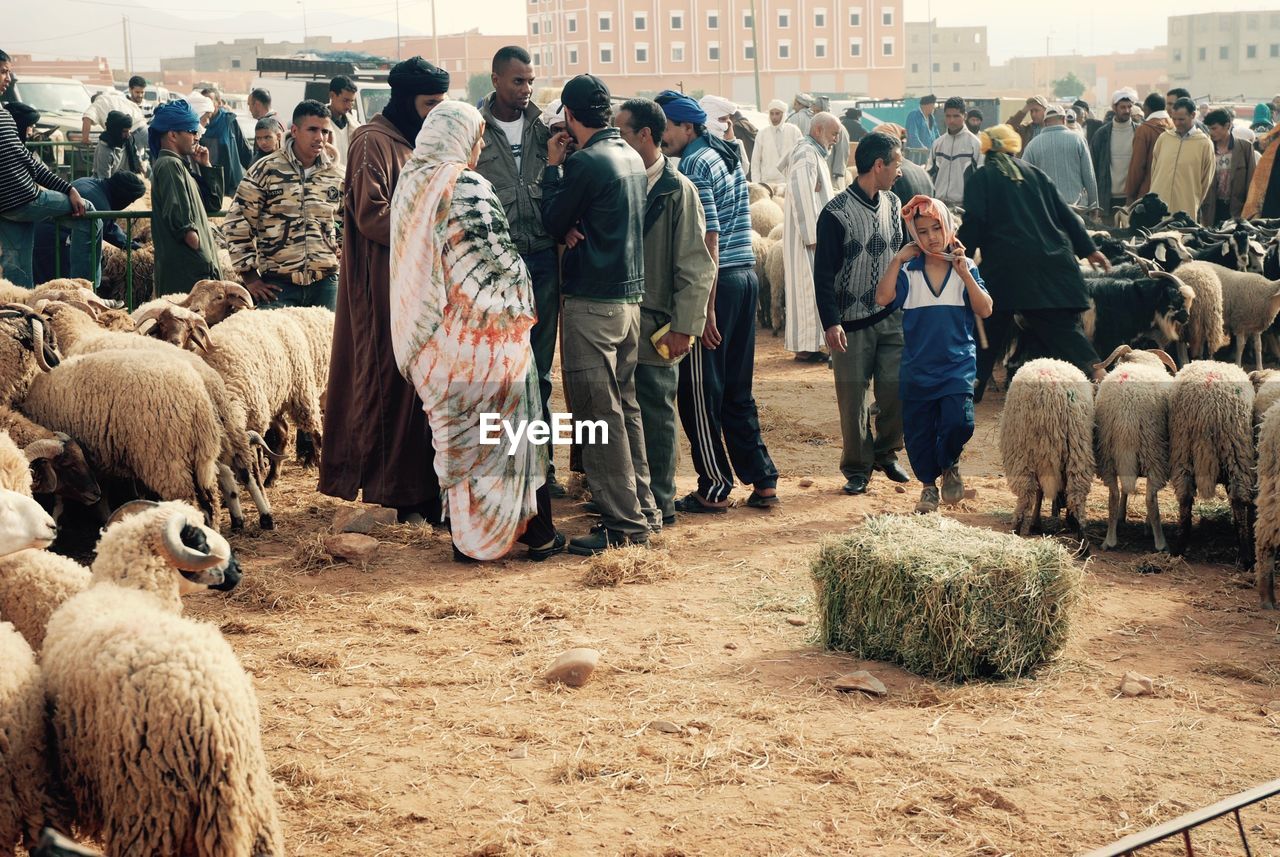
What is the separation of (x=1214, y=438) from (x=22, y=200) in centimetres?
744

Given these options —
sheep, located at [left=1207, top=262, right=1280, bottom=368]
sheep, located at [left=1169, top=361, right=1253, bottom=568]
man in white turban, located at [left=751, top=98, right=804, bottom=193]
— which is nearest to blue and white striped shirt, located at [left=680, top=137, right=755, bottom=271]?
sheep, located at [left=1169, top=361, right=1253, bottom=568]

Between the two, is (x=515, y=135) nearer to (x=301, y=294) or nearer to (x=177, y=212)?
(x=301, y=294)

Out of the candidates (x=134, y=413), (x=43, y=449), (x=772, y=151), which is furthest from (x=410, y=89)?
(x=772, y=151)

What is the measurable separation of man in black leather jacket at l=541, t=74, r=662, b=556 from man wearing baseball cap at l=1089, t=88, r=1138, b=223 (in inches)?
463

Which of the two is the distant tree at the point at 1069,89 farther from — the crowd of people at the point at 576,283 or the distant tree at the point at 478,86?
the crowd of people at the point at 576,283

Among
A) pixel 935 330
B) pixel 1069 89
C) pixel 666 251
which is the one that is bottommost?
pixel 935 330

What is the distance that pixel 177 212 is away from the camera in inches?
354

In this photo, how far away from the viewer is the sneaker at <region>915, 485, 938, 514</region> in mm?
7465

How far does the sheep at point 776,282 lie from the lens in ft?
45.8

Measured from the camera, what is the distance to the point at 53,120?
2305 cm

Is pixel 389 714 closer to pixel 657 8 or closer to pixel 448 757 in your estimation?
pixel 448 757

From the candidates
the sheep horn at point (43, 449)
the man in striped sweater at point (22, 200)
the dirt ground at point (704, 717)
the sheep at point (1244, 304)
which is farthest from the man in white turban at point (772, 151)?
the sheep horn at point (43, 449)

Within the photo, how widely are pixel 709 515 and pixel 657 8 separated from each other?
92.0 metres

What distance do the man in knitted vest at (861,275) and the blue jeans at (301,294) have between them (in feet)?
10.7
